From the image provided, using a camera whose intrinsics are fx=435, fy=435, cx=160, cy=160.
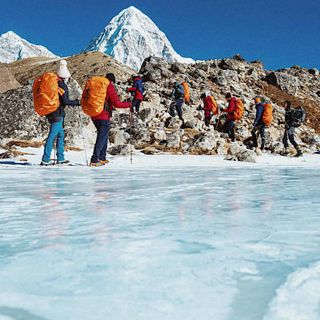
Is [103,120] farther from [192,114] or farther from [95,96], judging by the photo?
[192,114]

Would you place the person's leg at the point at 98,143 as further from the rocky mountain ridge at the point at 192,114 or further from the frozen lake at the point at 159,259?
the frozen lake at the point at 159,259

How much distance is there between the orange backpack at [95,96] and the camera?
26.9 feet

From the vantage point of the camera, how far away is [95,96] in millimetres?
8258

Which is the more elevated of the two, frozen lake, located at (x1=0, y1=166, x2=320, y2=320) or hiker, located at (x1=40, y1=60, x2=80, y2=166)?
hiker, located at (x1=40, y1=60, x2=80, y2=166)

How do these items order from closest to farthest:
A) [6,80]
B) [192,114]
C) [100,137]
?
[100,137] < [192,114] < [6,80]

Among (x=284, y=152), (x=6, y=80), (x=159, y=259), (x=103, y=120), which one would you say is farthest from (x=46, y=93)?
(x=6, y=80)

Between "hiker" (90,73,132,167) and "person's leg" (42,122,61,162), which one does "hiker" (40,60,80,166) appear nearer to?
"person's leg" (42,122,61,162)

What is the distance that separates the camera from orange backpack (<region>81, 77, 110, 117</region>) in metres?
8.20

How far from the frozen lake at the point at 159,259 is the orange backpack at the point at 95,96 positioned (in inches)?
180

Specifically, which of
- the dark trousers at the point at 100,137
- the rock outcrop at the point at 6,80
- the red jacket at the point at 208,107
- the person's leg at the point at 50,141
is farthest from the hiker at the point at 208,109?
the person's leg at the point at 50,141

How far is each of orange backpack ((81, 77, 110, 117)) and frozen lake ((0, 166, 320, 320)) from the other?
4568 mm

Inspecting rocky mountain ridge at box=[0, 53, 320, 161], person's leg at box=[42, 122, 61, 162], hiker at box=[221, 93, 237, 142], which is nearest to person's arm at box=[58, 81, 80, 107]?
person's leg at box=[42, 122, 61, 162]

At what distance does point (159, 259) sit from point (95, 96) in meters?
6.65

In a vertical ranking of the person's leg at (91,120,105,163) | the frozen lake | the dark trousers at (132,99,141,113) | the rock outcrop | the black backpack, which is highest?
the rock outcrop
